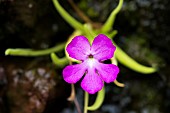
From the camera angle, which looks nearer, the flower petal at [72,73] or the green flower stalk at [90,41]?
the flower petal at [72,73]

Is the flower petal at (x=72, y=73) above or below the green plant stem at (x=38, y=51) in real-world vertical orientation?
below

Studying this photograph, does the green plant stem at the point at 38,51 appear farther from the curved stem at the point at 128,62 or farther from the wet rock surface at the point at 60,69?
the curved stem at the point at 128,62

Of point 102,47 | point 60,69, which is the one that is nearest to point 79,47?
point 102,47

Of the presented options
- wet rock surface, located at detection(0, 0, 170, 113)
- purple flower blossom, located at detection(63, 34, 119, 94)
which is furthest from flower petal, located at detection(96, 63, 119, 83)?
wet rock surface, located at detection(0, 0, 170, 113)

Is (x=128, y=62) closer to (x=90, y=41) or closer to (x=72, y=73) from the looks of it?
(x=90, y=41)

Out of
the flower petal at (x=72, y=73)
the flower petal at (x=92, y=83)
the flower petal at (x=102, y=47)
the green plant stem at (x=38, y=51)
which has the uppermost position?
the green plant stem at (x=38, y=51)

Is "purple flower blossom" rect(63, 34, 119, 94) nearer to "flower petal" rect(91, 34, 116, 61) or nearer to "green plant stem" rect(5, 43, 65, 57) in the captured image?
"flower petal" rect(91, 34, 116, 61)

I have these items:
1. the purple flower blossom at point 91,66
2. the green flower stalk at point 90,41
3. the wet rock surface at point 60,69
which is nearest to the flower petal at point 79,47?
the purple flower blossom at point 91,66

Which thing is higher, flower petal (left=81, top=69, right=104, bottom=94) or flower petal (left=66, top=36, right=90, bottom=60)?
flower petal (left=66, top=36, right=90, bottom=60)
